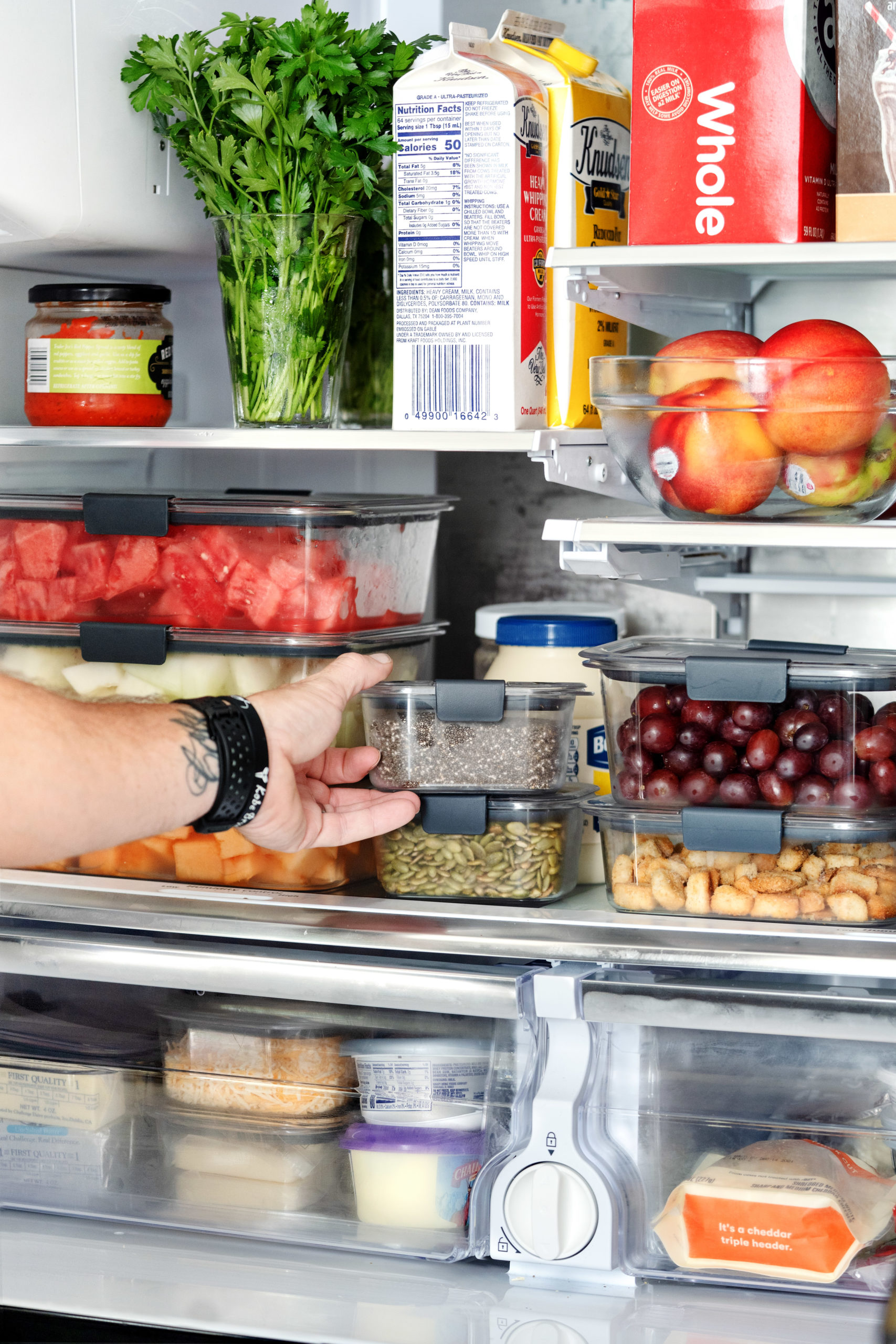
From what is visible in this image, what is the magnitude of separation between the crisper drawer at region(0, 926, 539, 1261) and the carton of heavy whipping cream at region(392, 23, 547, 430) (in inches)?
18.3

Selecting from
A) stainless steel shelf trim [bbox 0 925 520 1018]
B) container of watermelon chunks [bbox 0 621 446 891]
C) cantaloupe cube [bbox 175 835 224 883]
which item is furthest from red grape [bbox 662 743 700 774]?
cantaloupe cube [bbox 175 835 224 883]

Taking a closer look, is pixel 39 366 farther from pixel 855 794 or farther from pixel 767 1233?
pixel 767 1233

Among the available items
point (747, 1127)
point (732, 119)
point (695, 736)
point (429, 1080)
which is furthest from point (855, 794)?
point (732, 119)

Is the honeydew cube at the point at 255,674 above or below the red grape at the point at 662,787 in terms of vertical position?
above

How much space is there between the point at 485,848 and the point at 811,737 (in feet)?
0.93

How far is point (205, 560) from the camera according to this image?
126 centimetres

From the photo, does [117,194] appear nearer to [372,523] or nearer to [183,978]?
[372,523]

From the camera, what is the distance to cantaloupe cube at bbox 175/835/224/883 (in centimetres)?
126

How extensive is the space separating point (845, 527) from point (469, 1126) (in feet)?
1.82

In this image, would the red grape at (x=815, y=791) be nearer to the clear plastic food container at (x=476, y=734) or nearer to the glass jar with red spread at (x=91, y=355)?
the clear plastic food container at (x=476, y=734)

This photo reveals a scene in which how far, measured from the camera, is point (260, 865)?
4.15ft

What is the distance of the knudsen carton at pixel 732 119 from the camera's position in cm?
103

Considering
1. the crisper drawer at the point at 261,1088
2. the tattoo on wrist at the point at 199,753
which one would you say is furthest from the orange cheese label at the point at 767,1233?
the tattoo on wrist at the point at 199,753

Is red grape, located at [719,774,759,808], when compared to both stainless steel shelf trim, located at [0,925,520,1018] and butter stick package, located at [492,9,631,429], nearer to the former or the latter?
stainless steel shelf trim, located at [0,925,520,1018]
